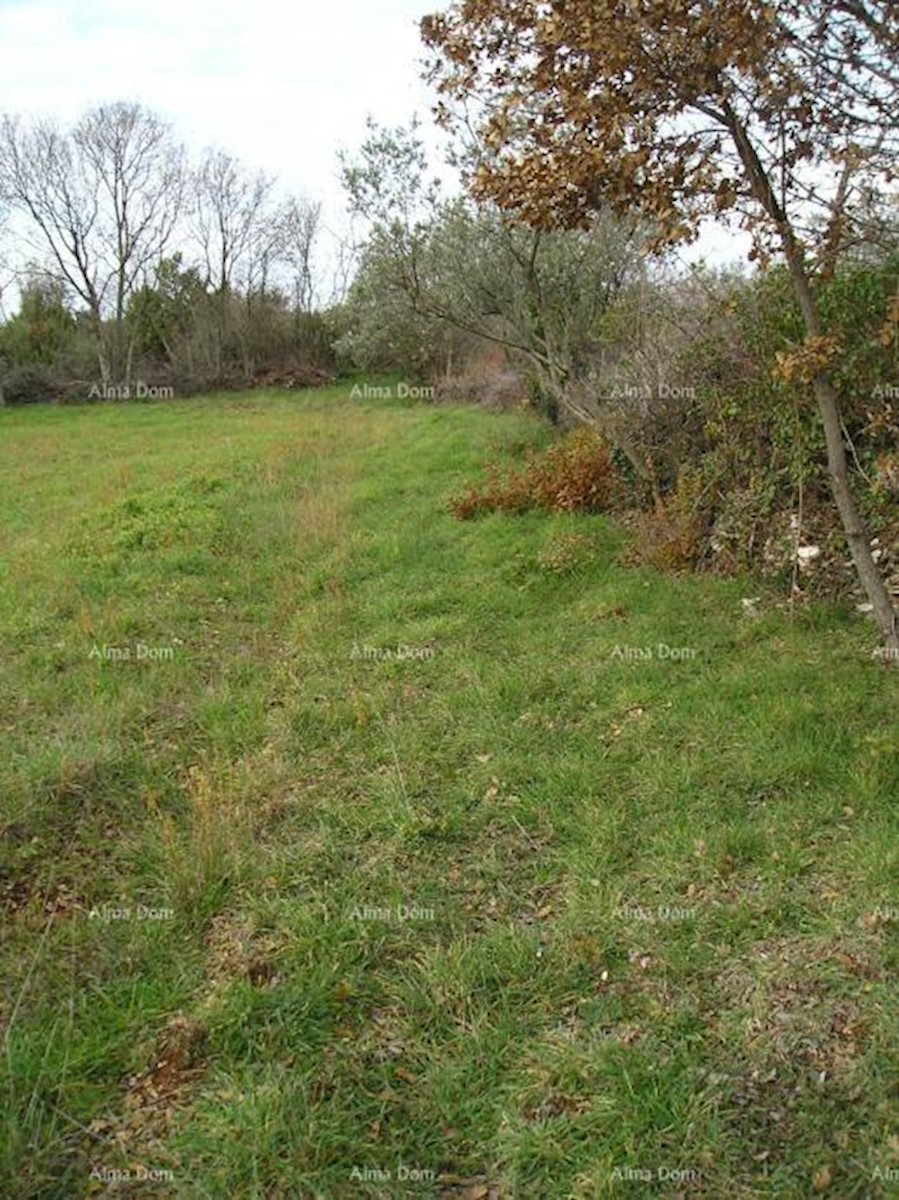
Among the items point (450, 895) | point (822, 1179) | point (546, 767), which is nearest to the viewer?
point (822, 1179)

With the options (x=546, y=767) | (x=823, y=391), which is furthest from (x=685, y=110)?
(x=546, y=767)

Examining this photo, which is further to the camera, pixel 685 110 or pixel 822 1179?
pixel 685 110

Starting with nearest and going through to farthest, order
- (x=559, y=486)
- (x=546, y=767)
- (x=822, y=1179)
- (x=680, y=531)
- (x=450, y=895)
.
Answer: (x=822, y=1179), (x=450, y=895), (x=546, y=767), (x=680, y=531), (x=559, y=486)

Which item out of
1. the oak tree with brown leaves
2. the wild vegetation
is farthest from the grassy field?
the oak tree with brown leaves

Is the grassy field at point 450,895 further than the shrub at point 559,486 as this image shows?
No

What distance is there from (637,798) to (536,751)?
0.73 meters

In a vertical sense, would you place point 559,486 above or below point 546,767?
above

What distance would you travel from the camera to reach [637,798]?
4500 millimetres

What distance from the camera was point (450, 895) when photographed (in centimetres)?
391

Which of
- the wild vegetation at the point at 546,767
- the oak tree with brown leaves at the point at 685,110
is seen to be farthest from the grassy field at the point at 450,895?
the oak tree with brown leaves at the point at 685,110

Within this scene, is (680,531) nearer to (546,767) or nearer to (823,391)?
(823,391)

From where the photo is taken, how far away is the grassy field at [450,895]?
2717 millimetres

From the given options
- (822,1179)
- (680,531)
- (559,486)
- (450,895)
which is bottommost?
(822,1179)

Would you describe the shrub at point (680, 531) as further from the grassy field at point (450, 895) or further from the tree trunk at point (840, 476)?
the tree trunk at point (840, 476)
